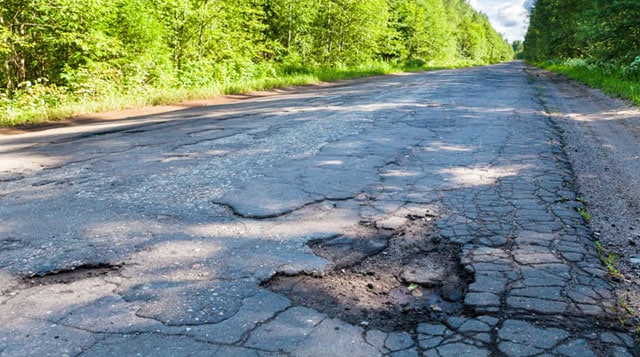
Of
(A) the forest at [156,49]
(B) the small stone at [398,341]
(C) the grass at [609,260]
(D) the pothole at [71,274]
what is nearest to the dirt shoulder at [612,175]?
(C) the grass at [609,260]

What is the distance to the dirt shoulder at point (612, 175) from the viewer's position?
2451 millimetres

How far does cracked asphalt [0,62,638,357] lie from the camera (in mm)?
1836

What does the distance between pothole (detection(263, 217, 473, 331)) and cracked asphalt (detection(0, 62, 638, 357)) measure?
0.07 meters

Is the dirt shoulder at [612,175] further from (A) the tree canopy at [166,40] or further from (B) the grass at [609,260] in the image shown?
(A) the tree canopy at [166,40]

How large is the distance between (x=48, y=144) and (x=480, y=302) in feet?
20.6

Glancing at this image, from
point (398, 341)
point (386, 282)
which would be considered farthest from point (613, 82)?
point (398, 341)

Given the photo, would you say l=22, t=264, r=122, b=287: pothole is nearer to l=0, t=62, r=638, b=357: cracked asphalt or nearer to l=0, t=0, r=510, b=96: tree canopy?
l=0, t=62, r=638, b=357: cracked asphalt

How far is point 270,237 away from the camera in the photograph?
2836mm

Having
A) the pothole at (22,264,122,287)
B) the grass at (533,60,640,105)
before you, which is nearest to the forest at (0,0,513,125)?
the pothole at (22,264,122,287)

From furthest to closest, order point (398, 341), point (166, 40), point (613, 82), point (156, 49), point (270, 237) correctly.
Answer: point (166, 40), point (156, 49), point (613, 82), point (270, 237), point (398, 341)

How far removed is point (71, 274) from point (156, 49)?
1265 cm

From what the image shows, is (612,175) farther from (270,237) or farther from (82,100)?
(82,100)

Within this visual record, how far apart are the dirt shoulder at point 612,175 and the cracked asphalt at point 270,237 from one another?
0.40 feet

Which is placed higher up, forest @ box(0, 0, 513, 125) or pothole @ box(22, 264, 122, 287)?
forest @ box(0, 0, 513, 125)
